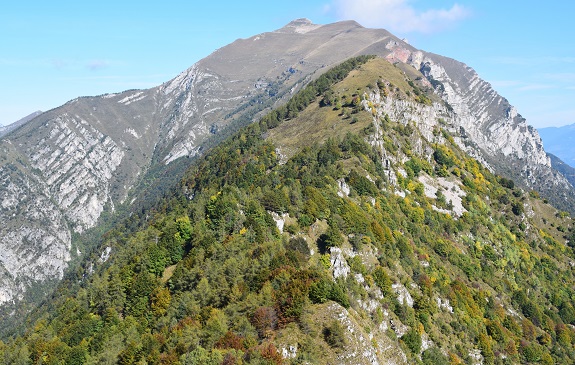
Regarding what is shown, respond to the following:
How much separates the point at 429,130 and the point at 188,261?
5019 inches

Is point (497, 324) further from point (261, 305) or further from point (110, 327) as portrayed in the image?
point (110, 327)

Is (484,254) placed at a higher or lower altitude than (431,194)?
lower

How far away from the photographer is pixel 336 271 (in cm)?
7138

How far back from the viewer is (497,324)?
299 feet

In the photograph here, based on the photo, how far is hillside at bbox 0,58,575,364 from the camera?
5272cm

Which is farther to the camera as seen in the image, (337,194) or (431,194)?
(431,194)

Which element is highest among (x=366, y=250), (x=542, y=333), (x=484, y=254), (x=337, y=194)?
(x=337, y=194)

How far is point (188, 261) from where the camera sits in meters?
74.2

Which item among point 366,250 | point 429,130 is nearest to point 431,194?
point 429,130

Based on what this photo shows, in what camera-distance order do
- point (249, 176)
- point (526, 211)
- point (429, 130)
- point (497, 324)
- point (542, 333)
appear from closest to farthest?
1. point (497, 324)
2. point (542, 333)
3. point (249, 176)
4. point (526, 211)
5. point (429, 130)

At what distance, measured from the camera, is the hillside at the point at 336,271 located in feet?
173

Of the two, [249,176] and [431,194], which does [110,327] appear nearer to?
[249,176]

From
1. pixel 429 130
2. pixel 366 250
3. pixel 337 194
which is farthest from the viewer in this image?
pixel 429 130

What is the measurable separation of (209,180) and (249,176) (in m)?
30.5
